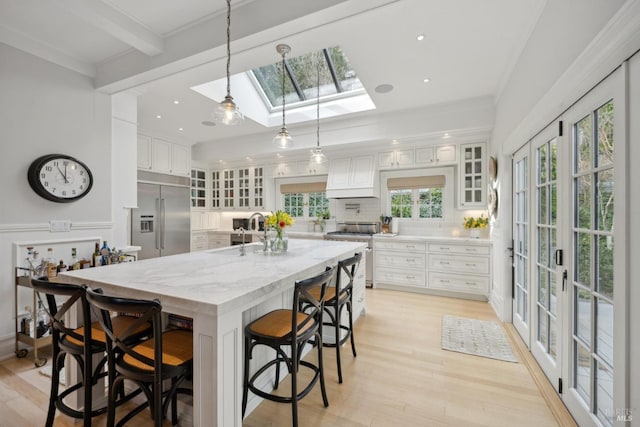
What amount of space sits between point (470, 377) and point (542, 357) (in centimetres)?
64

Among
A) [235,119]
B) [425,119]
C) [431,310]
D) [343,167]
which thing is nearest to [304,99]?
[343,167]

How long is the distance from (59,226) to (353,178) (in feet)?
13.1

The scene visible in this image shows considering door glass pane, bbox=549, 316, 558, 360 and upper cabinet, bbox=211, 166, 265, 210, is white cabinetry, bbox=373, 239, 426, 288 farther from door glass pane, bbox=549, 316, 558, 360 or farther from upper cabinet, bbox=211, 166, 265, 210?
upper cabinet, bbox=211, 166, 265, 210

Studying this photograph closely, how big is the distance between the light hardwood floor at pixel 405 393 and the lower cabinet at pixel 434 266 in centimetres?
126

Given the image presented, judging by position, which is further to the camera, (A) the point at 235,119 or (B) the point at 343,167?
(B) the point at 343,167

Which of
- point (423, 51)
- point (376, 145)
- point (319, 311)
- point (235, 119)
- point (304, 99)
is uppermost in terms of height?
point (304, 99)

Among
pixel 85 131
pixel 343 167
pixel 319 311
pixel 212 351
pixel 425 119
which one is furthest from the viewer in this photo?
pixel 343 167

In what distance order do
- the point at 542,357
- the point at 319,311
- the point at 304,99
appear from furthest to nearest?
the point at 304,99
the point at 542,357
the point at 319,311

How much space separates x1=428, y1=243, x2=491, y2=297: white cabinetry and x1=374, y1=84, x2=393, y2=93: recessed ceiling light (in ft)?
7.72

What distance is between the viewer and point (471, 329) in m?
3.06

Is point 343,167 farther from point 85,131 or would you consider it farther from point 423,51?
point 85,131

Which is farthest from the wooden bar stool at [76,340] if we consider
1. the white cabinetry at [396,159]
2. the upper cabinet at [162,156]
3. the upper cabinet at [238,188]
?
the upper cabinet at [238,188]

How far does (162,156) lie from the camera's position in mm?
5238

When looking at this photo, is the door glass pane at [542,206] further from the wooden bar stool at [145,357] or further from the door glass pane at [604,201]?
the wooden bar stool at [145,357]
